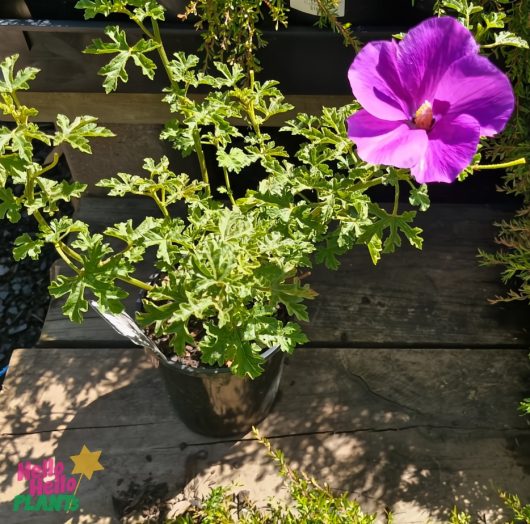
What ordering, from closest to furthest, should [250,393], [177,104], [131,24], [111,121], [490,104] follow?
1. [490,104]
2. [177,104]
3. [250,393]
4. [131,24]
5. [111,121]

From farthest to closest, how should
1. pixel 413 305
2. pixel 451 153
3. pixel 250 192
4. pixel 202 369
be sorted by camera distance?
1. pixel 413 305
2. pixel 202 369
3. pixel 250 192
4. pixel 451 153

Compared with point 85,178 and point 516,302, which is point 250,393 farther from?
point 85,178

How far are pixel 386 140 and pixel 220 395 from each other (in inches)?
32.9

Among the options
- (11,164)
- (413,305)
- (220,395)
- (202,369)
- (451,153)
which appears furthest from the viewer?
(413,305)

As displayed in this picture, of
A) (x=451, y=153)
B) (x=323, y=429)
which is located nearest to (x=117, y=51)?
(x=451, y=153)

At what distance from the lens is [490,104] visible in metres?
0.91

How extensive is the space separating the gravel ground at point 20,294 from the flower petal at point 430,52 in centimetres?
169

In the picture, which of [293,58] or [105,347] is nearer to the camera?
[293,58]

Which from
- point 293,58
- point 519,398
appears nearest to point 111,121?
point 293,58

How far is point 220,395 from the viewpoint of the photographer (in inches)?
59.5

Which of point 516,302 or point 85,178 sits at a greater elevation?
point 85,178

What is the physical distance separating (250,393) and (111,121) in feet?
3.32

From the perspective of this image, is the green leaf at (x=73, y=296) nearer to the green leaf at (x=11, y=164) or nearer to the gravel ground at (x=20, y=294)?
the green leaf at (x=11, y=164)

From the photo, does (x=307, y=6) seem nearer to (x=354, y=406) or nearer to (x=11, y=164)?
(x=11, y=164)
